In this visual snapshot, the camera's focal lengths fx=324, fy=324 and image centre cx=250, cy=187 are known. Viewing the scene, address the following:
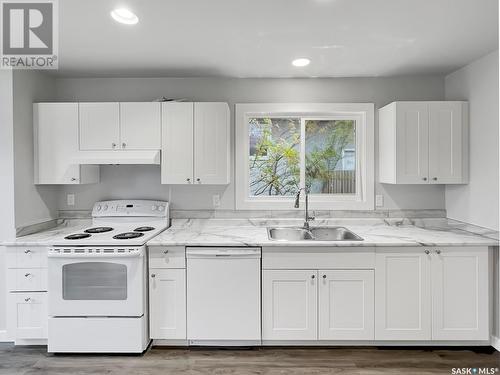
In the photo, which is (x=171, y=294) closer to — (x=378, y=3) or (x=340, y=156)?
(x=340, y=156)

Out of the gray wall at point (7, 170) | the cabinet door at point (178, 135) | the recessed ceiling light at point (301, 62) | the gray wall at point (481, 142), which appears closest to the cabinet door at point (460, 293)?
the gray wall at point (481, 142)

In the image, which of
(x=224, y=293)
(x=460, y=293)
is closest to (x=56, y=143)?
(x=224, y=293)

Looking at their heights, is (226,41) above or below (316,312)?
above

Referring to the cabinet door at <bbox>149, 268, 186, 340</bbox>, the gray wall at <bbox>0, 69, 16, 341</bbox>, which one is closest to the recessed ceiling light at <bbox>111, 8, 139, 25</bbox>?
the gray wall at <bbox>0, 69, 16, 341</bbox>

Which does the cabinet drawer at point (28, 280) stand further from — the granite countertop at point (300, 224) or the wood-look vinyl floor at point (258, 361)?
the wood-look vinyl floor at point (258, 361)

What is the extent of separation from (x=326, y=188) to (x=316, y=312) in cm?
128

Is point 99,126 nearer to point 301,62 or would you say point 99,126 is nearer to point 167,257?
point 167,257

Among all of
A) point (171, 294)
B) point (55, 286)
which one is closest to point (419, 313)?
point (171, 294)

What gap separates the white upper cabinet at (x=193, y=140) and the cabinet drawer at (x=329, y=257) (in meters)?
0.98

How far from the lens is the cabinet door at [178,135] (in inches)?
115

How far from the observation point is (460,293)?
2.50 meters

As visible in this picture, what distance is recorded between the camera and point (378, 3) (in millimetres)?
1846

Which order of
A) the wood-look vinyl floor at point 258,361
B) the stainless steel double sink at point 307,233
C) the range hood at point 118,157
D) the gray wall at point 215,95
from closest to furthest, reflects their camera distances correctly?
the wood-look vinyl floor at point 258,361 < the range hood at point 118,157 < the stainless steel double sink at point 307,233 < the gray wall at point 215,95

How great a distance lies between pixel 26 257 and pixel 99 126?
123cm
